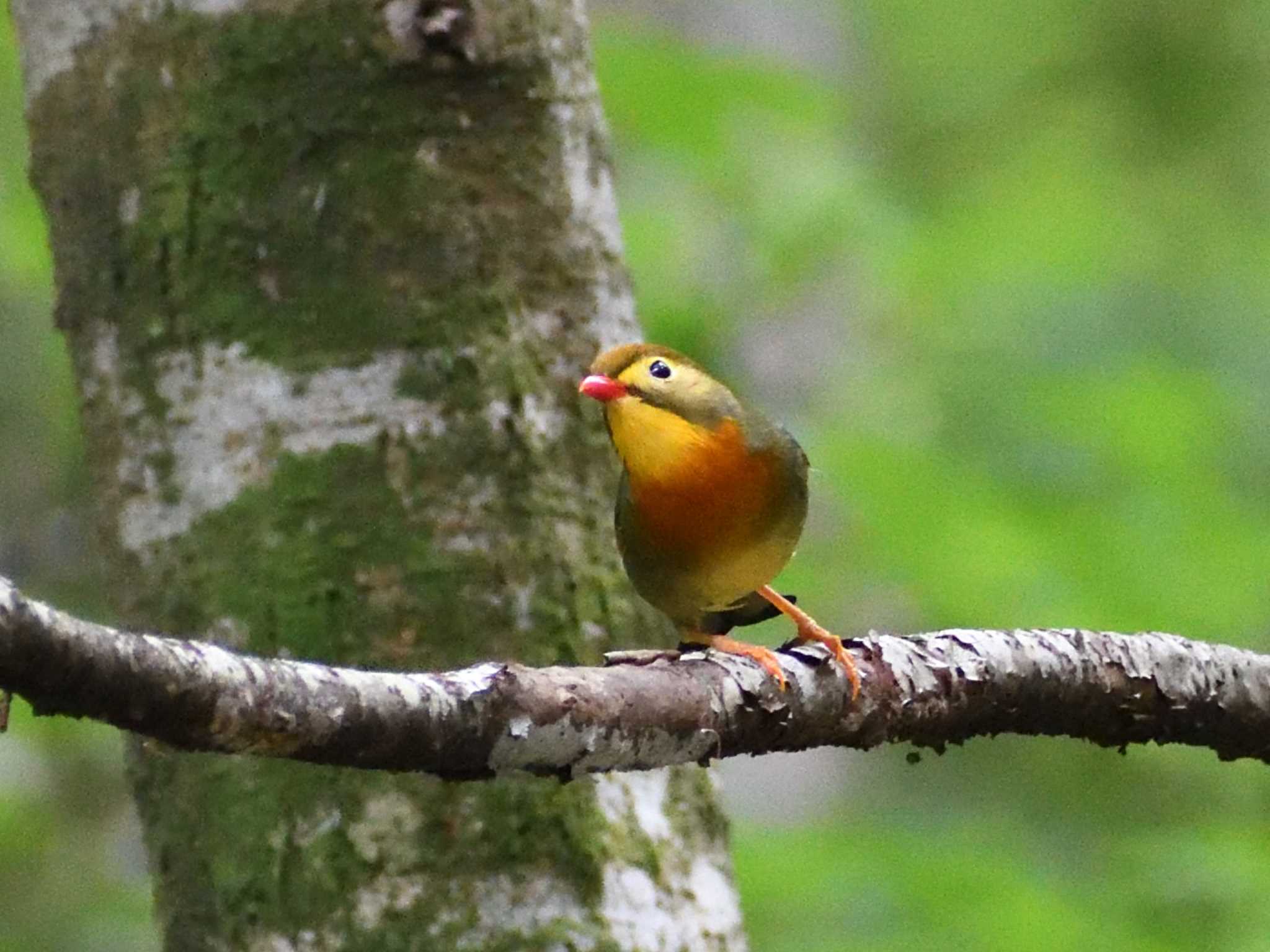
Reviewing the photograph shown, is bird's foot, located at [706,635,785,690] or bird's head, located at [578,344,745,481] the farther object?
bird's head, located at [578,344,745,481]

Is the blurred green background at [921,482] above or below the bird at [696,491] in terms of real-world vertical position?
below

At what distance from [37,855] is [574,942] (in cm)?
401

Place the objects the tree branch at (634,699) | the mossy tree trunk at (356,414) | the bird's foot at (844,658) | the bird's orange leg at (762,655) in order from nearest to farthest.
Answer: the tree branch at (634,699)
the bird's orange leg at (762,655)
the bird's foot at (844,658)
the mossy tree trunk at (356,414)

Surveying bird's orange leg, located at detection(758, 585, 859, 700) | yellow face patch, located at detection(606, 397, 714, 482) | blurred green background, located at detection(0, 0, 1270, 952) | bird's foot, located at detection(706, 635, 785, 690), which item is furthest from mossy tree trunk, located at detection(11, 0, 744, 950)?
blurred green background, located at detection(0, 0, 1270, 952)

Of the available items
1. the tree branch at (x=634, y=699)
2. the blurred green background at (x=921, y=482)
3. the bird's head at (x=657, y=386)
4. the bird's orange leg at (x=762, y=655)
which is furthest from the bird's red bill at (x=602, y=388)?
the blurred green background at (x=921, y=482)

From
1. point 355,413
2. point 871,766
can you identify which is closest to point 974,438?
point 355,413

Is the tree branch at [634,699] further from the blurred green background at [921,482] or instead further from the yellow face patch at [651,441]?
the blurred green background at [921,482]

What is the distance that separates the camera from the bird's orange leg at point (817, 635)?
2.43 meters

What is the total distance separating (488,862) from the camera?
2508 mm

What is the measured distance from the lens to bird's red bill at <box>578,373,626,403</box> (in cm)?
281

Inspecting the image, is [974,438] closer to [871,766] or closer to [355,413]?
[355,413]

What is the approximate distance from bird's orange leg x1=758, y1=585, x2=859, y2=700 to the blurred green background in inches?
42.6

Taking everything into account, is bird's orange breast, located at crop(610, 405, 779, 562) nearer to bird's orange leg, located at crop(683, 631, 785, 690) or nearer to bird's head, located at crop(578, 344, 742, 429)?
bird's head, located at crop(578, 344, 742, 429)

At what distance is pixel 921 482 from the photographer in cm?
474
